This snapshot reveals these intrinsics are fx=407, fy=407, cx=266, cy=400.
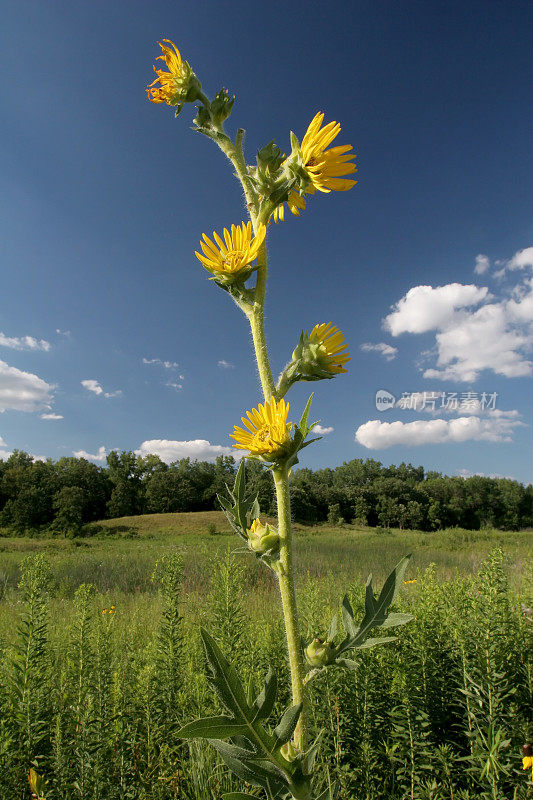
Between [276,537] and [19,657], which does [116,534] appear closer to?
[19,657]

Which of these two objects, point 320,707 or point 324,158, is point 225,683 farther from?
point 320,707

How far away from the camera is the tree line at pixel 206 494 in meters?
46.2

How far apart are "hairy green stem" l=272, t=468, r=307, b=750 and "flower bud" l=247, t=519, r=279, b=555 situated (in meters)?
0.03

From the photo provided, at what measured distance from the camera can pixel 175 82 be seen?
5.24 ft

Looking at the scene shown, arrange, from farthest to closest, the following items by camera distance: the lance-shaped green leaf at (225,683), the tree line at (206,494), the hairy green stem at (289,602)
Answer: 1. the tree line at (206,494)
2. the hairy green stem at (289,602)
3. the lance-shaped green leaf at (225,683)

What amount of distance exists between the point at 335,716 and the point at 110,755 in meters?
1.48

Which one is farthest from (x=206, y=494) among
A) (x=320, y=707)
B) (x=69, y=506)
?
(x=320, y=707)

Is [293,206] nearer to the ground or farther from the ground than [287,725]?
farther from the ground

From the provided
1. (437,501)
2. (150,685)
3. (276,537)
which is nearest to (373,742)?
(150,685)

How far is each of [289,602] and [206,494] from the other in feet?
165

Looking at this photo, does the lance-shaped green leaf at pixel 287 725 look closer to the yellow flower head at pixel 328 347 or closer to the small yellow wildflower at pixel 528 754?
the yellow flower head at pixel 328 347

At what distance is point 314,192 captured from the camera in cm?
152

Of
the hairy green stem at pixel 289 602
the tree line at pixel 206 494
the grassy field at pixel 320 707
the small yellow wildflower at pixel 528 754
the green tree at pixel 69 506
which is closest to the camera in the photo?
the hairy green stem at pixel 289 602

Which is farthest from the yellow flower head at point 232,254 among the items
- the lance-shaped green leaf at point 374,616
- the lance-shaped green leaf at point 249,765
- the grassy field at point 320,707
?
the grassy field at point 320,707
